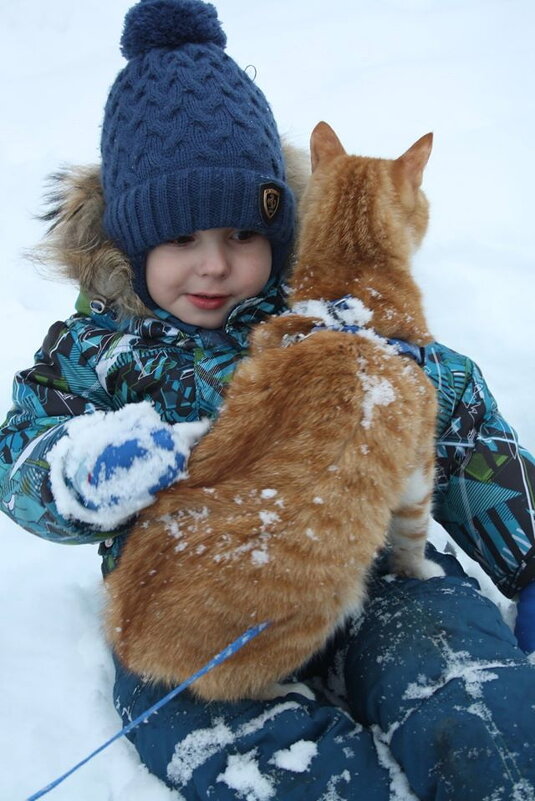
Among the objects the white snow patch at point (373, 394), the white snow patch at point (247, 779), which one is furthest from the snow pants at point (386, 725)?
the white snow patch at point (373, 394)

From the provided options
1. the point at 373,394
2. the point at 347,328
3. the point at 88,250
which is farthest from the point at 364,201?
the point at 88,250

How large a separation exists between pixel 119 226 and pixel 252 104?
509mm

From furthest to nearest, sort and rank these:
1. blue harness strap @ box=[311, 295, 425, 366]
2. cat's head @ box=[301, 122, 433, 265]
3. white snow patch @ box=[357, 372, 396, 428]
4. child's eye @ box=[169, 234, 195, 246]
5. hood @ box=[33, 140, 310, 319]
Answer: hood @ box=[33, 140, 310, 319], child's eye @ box=[169, 234, 195, 246], cat's head @ box=[301, 122, 433, 265], blue harness strap @ box=[311, 295, 425, 366], white snow patch @ box=[357, 372, 396, 428]

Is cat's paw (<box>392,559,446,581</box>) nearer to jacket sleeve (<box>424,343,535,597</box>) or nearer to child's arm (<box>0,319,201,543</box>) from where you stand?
jacket sleeve (<box>424,343,535,597</box>)

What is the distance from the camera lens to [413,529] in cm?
152

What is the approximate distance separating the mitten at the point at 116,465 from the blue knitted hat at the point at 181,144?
1.99 feet

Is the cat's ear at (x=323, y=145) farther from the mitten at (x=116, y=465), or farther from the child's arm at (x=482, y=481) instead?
the mitten at (x=116, y=465)

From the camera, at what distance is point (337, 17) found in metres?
7.09

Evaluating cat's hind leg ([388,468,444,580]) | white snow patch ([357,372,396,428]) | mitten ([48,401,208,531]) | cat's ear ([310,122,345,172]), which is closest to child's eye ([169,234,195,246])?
cat's ear ([310,122,345,172])

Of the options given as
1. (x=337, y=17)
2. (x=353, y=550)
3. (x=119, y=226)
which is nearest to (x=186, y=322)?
(x=119, y=226)

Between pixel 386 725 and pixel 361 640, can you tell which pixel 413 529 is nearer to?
pixel 361 640

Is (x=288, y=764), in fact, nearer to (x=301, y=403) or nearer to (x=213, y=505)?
(x=213, y=505)

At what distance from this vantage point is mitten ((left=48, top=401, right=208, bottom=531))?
1.19 metres

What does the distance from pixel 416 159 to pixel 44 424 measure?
4.04ft
